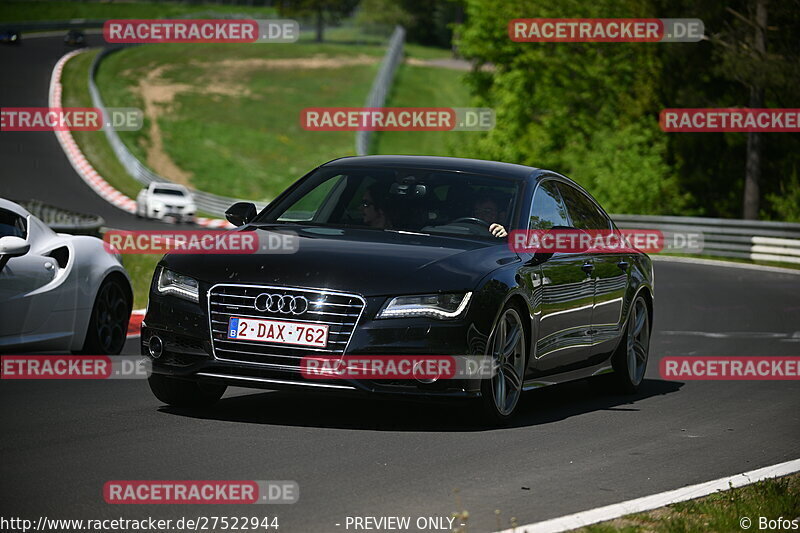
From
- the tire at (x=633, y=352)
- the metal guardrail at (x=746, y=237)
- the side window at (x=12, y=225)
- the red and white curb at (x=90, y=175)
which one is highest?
the side window at (x=12, y=225)

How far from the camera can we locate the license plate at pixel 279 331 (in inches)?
313

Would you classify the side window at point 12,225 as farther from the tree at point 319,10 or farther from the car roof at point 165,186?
the tree at point 319,10

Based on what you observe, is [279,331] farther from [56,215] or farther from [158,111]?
[158,111]

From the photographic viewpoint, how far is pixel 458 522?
19.1ft

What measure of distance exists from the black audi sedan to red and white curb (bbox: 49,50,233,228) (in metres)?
34.8

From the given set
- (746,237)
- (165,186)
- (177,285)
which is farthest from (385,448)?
(165,186)

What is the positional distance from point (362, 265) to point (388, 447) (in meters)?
1.06

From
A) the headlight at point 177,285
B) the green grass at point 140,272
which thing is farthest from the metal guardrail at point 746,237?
the headlight at point 177,285

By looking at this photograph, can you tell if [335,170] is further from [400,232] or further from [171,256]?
[171,256]

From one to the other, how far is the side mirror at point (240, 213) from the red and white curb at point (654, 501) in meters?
3.73

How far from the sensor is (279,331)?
802 cm

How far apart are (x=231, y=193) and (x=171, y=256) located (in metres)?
52.1

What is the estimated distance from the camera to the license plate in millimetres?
7961

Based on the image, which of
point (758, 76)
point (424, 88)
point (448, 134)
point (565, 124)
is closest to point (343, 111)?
point (424, 88)
